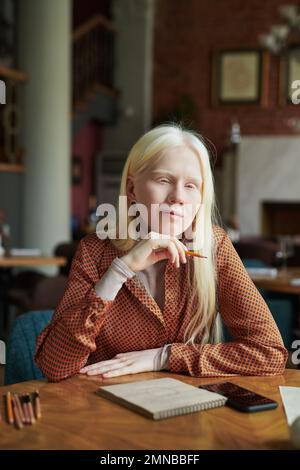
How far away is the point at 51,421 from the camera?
1.12 m

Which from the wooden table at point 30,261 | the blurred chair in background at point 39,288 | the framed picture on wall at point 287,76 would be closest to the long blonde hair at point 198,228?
the blurred chair in background at point 39,288

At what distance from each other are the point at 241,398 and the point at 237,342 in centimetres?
32

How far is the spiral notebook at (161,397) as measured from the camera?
1.15 m

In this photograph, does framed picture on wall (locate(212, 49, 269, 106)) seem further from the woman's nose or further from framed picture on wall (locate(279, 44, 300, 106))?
the woman's nose

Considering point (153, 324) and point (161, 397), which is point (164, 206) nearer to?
point (153, 324)

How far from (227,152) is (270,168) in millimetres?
792

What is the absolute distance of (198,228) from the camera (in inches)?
63.0

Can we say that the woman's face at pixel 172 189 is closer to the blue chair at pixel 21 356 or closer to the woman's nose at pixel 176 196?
the woman's nose at pixel 176 196

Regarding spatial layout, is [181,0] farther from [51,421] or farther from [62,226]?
[51,421]

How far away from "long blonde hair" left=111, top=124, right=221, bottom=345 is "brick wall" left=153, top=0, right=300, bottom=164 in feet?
26.8

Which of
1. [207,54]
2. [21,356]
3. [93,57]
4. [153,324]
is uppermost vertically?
[207,54]

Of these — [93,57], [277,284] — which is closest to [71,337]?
[277,284]

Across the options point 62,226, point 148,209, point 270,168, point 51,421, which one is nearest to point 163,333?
point 148,209

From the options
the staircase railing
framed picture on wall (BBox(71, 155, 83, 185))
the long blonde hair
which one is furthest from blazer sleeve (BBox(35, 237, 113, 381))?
framed picture on wall (BBox(71, 155, 83, 185))
